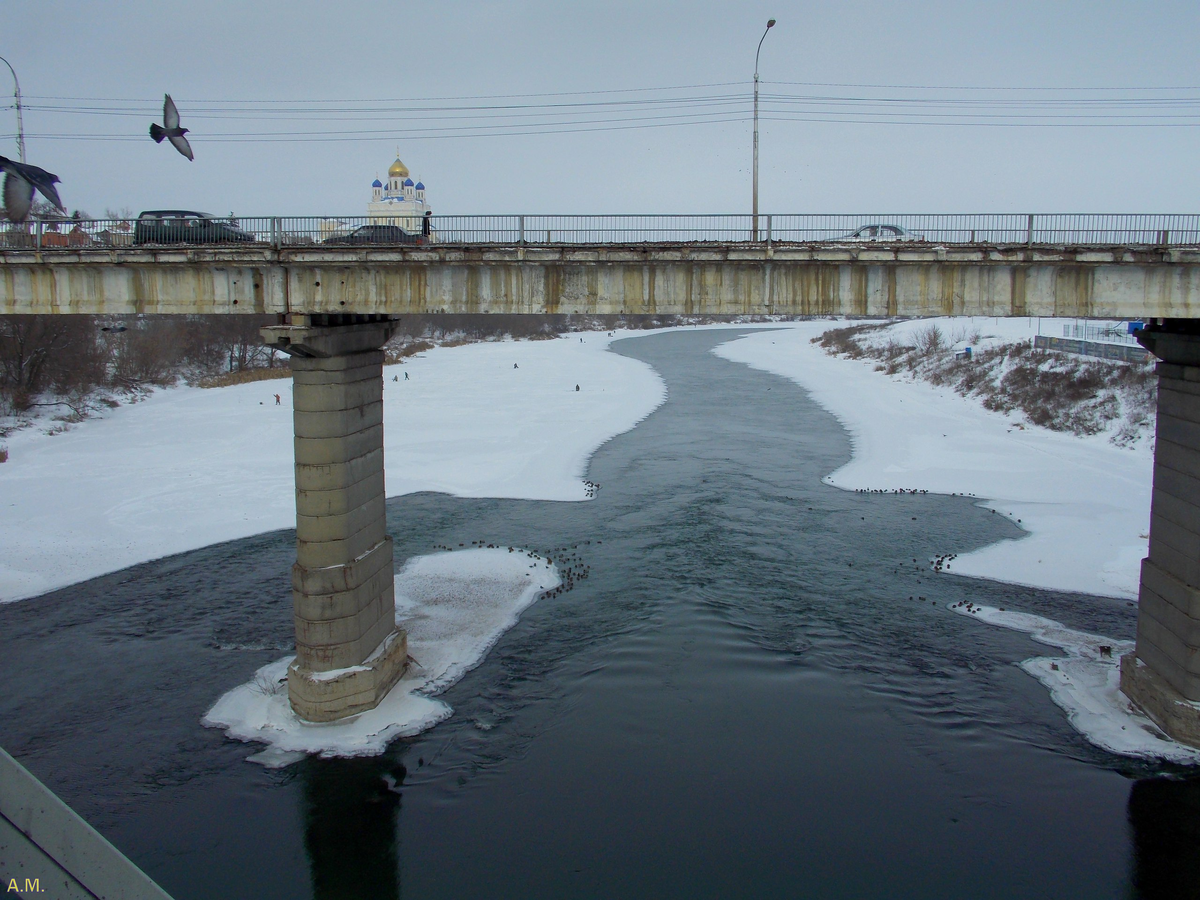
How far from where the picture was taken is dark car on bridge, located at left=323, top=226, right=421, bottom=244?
19594 mm

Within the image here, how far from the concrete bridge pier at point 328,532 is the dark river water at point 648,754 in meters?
1.65

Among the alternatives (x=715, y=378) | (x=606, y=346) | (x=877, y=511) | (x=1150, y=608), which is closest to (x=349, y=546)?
(x=1150, y=608)

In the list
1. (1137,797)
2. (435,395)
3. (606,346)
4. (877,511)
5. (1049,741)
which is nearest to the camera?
(1137,797)

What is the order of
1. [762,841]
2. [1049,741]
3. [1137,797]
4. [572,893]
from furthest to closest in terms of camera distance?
[1049,741], [1137,797], [762,841], [572,893]

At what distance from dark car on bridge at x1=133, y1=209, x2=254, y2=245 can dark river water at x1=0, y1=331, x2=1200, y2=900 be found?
30.7ft

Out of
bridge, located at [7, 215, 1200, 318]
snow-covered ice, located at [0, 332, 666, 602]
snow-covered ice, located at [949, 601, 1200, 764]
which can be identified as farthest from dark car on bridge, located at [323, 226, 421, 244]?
snow-covered ice, located at [949, 601, 1200, 764]

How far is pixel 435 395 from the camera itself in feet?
206

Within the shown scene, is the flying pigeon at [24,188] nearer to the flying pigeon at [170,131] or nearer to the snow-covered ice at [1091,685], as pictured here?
the flying pigeon at [170,131]

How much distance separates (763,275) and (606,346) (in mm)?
95787

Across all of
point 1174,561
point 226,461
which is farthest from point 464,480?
point 1174,561

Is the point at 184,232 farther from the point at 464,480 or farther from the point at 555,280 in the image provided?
the point at 464,480

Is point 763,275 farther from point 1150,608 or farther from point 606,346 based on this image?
point 606,346

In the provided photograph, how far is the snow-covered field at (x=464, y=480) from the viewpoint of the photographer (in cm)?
2014

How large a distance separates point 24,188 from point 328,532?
8957 millimetres
